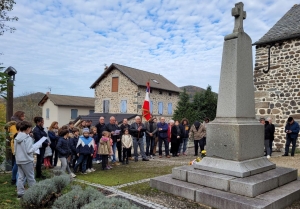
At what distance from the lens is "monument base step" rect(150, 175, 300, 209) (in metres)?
3.78

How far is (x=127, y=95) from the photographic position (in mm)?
25641

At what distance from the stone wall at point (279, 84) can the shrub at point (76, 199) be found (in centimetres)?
1044

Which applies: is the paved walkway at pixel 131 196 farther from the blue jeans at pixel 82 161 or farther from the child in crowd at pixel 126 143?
the child in crowd at pixel 126 143

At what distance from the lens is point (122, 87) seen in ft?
84.9

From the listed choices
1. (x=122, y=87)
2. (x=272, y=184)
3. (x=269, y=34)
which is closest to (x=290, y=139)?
(x=269, y=34)

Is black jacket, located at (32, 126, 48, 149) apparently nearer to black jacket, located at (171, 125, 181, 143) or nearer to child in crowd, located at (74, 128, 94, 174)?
child in crowd, located at (74, 128, 94, 174)

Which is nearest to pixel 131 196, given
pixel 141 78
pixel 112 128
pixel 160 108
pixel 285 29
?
pixel 112 128

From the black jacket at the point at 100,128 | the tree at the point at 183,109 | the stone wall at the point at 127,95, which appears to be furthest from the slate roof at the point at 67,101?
the black jacket at the point at 100,128

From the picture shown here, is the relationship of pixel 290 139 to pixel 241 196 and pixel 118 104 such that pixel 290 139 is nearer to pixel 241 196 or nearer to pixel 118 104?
pixel 241 196

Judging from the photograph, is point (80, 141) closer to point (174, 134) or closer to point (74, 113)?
point (174, 134)

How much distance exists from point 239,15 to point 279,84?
25.7 feet

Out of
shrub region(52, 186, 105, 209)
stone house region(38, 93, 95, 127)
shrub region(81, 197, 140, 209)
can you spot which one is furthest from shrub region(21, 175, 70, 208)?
stone house region(38, 93, 95, 127)

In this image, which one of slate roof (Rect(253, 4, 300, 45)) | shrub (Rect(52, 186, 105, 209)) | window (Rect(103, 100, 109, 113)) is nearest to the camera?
shrub (Rect(52, 186, 105, 209))

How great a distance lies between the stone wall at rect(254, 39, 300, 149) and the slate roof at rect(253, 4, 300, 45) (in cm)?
33
